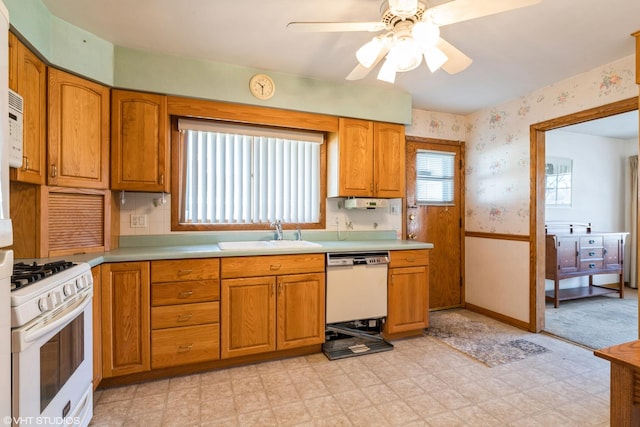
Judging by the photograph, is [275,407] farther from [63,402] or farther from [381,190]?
Result: [381,190]

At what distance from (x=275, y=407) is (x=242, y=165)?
6.57 ft

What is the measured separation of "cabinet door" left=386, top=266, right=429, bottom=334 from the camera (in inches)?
112

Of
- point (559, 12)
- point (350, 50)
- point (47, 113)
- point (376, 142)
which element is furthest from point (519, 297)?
point (47, 113)

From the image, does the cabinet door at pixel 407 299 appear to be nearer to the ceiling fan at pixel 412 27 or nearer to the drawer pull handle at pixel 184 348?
the drawer pull handle at pixel 184 348

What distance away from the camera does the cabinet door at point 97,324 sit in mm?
1923

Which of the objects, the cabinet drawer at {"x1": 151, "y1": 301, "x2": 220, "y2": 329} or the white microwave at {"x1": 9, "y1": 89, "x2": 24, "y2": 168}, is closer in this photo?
the white microwave at {"x1": 9, "y1": 89, "x2": 24, "y2": 168}

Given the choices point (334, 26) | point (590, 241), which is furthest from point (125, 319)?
point (590, 241)

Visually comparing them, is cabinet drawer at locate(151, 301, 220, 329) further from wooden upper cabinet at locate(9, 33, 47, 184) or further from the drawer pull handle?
wooden upper cabinet at locate(9, 33, 47, 184)

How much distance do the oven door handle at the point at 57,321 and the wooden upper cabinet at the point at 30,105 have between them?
0.82m

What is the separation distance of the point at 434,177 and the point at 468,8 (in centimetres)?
254

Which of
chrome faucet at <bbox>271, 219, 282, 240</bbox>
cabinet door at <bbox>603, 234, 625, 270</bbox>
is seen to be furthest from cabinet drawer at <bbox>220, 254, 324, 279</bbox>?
cabinet door at <bbox>603, 234, 625, 270</bbox>

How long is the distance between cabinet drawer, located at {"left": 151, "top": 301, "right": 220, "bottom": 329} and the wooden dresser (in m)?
4.05

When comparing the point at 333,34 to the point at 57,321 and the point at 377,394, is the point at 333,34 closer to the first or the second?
the point at 57,321

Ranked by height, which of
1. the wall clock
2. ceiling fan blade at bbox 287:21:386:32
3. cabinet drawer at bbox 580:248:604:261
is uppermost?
the wall clock
